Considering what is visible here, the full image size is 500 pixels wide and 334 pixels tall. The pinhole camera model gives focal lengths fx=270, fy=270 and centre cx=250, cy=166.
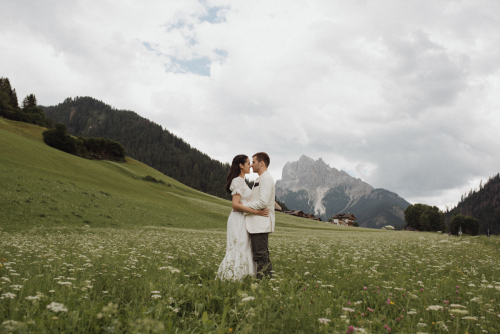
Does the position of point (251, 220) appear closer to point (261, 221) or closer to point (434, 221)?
point (261, 221)

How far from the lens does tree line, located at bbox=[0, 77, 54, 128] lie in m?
98.4

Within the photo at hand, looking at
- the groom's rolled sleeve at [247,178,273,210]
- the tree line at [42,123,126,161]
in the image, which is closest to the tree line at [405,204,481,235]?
the groom's rolled sleeve at [247,178,273,210]

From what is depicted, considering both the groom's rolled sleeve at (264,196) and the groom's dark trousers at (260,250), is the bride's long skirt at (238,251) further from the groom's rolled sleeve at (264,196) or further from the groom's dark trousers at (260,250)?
the groom's rolled sleeve at (264,196)

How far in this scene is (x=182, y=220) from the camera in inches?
1686

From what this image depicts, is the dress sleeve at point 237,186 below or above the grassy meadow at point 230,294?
above

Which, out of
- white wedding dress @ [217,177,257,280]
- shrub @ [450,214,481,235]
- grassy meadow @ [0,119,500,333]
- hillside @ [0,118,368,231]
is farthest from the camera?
shrub @ [450,214,481,235]

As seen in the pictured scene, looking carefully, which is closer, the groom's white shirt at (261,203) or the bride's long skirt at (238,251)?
the bride's long skirt at (238,251)

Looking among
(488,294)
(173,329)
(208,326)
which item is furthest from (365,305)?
(173,329)

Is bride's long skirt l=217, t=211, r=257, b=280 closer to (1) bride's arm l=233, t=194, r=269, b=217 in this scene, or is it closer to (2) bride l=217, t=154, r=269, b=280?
(2) bride l=217, t=154, r=269, b=280

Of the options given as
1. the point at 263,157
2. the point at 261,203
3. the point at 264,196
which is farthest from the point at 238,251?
the point at 263,157

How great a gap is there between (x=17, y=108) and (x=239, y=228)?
146792mm

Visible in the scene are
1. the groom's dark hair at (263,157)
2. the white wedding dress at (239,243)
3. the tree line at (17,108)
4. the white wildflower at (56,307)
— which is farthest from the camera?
the tree line at (17,108)

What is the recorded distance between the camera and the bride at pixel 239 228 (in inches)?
261

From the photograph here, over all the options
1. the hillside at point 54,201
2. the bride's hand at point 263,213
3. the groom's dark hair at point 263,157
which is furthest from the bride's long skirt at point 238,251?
the hillside at point 54,201
